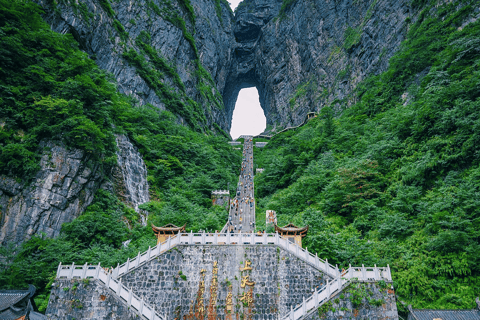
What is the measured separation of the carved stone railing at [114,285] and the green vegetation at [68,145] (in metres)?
1.50

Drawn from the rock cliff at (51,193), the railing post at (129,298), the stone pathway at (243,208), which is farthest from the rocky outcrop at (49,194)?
the stone pathway at (243,208)

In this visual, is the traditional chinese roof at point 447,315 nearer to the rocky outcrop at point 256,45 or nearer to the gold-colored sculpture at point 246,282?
the gold-colored sculpture at point 246,282

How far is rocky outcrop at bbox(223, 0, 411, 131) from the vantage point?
163 feet

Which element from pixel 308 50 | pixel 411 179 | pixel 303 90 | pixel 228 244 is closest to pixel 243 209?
pixel 228 244

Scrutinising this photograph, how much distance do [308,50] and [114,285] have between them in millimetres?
69892

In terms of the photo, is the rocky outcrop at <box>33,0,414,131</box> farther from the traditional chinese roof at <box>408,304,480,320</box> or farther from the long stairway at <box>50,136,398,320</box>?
the traditional chinese roof at <box>408,304,480,320</box>

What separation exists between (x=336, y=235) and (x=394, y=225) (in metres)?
3.24

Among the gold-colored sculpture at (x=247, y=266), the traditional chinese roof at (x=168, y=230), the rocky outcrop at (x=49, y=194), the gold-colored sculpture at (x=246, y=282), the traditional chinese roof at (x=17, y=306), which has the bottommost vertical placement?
the traditional chinese roof at (x=17, y=306)

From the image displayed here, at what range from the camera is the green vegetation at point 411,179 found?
13.9 m

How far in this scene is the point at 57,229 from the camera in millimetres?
18750

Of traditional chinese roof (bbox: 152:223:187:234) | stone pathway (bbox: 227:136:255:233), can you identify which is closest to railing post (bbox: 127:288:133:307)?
traditional chinese roof (bbox: 152:223:187:234)

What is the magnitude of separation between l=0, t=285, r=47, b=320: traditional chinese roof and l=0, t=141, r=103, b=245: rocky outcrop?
512 centimetres

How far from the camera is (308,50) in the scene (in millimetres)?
72062

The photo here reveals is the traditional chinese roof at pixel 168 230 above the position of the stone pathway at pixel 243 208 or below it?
below
